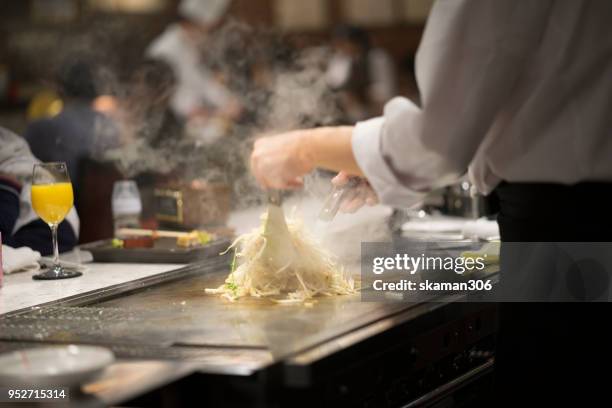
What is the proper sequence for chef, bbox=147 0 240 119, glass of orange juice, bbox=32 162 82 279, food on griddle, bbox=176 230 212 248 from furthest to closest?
1. chef, bbox=147 0 240 119
2. food on griddle, bbox=176 230 212 248
3. glass of orange juice, bbox=32 162 82 279

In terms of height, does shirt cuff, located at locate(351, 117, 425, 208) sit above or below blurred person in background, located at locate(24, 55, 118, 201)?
below

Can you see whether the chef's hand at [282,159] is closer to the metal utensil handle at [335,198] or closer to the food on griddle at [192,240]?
the metal utensil handle at [335,198]

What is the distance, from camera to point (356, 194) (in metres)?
2.64

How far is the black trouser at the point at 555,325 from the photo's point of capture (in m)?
1.85

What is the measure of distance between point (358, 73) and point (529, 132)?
7384 millimetres

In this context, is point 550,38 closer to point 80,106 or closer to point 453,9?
point 453,9

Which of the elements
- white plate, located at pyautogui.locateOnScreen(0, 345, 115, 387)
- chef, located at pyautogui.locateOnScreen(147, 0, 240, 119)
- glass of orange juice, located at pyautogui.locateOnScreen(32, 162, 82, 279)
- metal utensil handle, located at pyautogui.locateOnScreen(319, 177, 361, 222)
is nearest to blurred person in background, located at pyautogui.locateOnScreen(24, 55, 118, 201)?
chef, located at pyautogui.locateOnScreen(147, 0, 240, 119)

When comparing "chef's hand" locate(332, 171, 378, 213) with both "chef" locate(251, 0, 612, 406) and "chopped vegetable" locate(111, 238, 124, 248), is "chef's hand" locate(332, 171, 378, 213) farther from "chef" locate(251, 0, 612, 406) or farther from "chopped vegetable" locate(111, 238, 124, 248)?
"chopped vegetable" locate(111, 238, 124, 248)

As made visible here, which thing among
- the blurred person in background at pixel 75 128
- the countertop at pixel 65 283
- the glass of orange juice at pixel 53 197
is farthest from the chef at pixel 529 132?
the blurred person in background at pixel 75 128

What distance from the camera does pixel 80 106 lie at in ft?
18.7

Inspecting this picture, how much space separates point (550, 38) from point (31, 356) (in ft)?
4.12

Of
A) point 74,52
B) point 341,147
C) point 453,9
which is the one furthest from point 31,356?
point 74,52

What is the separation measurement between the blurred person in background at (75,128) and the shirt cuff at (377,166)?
3737 mm

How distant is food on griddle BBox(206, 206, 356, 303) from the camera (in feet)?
8.45
